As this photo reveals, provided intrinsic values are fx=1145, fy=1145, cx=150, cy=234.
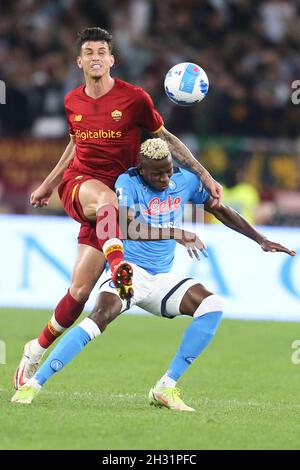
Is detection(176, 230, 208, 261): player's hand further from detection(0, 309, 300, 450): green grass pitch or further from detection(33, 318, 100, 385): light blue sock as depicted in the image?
detection(0, 309, 300, 450): green grass pitch

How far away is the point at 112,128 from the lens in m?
8.02

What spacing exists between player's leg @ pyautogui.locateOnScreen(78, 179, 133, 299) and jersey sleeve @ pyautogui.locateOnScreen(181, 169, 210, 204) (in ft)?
1.81

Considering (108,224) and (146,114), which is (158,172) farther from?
(146,114)

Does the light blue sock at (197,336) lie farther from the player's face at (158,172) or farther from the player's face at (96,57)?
the player's face at (96,57)

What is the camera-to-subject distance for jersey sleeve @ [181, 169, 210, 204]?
7.93 m

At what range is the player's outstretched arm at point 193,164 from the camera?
7.90 metres

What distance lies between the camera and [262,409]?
775 cm

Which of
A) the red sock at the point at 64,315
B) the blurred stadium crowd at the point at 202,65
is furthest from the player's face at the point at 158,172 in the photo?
the blurred stadium crowd at the point at 202,65

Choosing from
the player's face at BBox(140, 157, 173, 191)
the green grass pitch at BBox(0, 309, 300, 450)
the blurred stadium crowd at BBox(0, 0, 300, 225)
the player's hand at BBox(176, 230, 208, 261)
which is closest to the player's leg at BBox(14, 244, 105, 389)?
the green grass pitch at BBox(0, 309, 300, 450)

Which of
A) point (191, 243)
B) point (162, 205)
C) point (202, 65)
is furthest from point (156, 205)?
point (202, 65)

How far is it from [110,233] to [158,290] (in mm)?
521

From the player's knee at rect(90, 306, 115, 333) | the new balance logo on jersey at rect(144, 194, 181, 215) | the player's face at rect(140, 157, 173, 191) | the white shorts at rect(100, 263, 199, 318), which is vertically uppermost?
the player's face at rect(140, 157, 173, 191)

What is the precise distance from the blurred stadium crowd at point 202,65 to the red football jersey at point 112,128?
856cm

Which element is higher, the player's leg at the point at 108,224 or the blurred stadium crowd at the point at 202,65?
the player's leg at the point at 108,224
